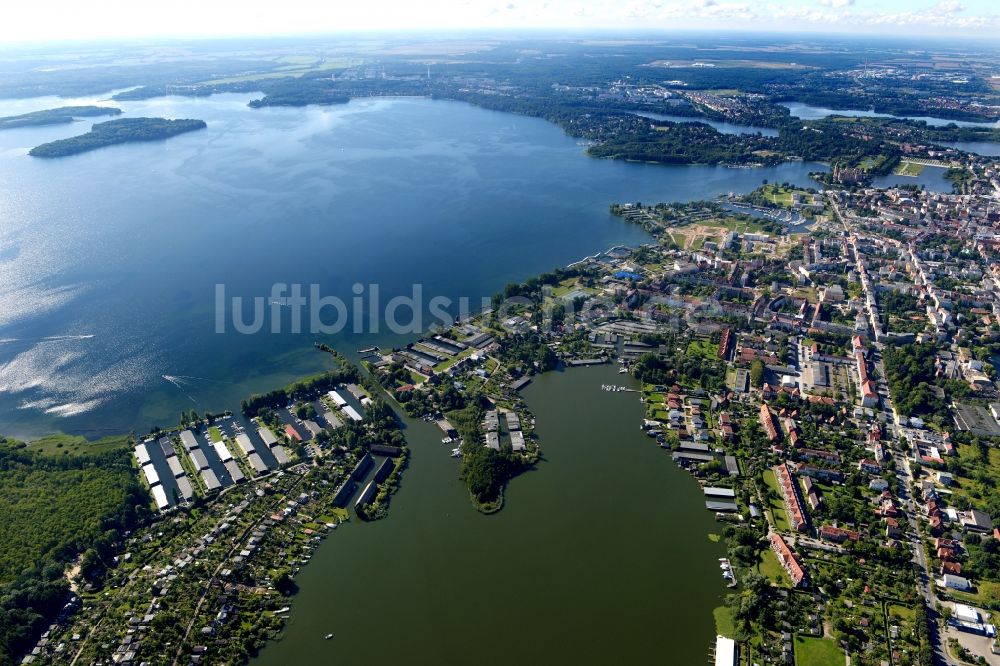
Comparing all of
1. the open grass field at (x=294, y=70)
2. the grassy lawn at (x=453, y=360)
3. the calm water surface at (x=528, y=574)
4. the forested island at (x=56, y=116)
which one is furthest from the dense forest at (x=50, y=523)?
the open grass field at (x=294, y=70)

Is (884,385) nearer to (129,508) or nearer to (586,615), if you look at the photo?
(586,615)

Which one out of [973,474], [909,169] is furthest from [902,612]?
[909,169]

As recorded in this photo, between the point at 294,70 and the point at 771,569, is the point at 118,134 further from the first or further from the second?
the point at 771,569

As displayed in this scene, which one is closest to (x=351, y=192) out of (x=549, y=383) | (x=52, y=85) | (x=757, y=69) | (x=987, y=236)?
(x=549, y=383)

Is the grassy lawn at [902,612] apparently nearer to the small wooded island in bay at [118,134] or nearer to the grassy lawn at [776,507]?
the grassy lawn at [776,507]

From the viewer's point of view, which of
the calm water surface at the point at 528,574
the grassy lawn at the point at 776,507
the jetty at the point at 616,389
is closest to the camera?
the calm water surface at the point at 528,574
